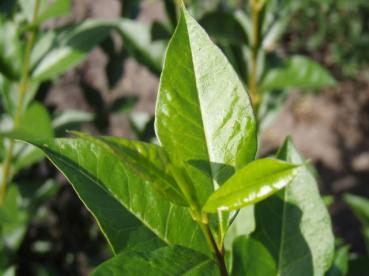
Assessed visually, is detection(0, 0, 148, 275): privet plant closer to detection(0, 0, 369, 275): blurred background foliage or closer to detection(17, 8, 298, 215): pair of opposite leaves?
detection(0, 0, 369, 275): blurred background foliage

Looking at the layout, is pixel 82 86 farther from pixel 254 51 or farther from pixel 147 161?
pixel 147 161

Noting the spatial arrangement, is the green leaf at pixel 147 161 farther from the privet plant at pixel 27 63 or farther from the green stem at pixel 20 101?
the green stem at pixel 20 101

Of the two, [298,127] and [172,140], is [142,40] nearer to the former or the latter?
[172,140]

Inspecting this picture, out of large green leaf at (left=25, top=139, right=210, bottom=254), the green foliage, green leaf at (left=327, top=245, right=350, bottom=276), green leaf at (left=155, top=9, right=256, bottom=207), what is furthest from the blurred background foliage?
the green foliage

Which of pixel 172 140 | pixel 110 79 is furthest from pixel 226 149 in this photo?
pixel 110 79

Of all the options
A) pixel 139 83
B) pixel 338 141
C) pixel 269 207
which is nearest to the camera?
pixel 269 207

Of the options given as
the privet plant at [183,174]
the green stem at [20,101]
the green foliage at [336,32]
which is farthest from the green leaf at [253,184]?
the green foliage at [336,32]

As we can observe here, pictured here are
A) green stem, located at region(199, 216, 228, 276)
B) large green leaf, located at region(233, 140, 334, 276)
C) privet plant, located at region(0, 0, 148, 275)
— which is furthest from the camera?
privet plant, located at region(0, 0, 148, 275)
